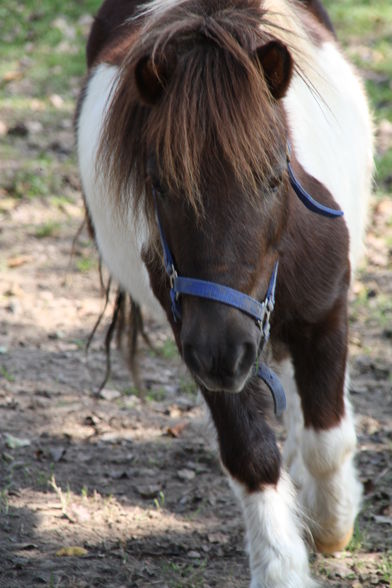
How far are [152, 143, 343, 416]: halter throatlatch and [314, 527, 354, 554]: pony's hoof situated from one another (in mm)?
576

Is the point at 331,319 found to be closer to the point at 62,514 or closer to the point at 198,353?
the point at 198,353

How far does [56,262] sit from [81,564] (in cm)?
253

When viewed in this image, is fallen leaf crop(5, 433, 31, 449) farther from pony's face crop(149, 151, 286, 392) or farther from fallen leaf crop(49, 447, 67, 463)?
pony's face crop(149, 151, 286, 392)

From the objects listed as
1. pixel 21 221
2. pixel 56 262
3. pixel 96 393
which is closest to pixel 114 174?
pixel 96 393

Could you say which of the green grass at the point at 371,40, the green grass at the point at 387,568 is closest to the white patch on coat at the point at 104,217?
the green grass at the point at 387,568

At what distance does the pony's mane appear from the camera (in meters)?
2.14

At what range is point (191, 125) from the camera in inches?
84.5

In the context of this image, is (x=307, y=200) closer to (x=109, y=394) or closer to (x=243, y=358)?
(x=243, y=358)

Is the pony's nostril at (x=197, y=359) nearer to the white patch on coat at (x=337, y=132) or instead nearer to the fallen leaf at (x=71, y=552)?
the white patch on coat at (x=337, y=132)

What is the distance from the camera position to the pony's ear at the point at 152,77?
7.25 ft

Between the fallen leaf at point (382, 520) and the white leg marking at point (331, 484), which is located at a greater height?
the white leg marking at point (331, 484)

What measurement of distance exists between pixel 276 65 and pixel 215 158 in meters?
0.32

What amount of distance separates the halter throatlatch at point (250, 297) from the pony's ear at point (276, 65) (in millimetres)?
160

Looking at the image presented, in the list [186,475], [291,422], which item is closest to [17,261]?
[186,475]
